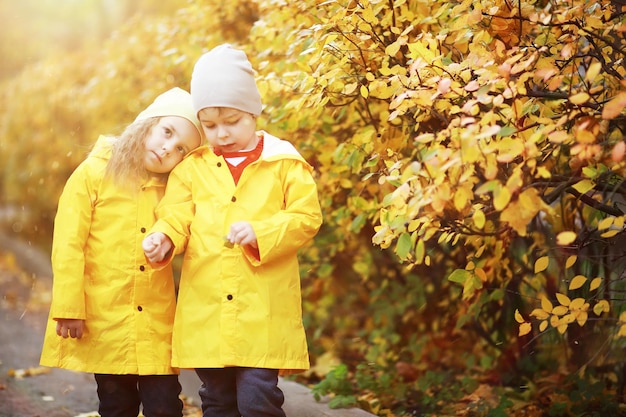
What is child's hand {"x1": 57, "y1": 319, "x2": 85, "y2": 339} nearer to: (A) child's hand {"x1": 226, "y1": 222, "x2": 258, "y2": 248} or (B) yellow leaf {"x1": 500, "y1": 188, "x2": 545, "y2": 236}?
(A) child's hand {"x1": 226, "y1": 222, "x2": 258, "y2": 248}

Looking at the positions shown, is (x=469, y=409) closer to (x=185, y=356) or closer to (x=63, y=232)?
(x=185, y=356)

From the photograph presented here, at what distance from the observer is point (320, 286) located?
593 centimetres

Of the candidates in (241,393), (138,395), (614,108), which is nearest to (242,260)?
(241,393)

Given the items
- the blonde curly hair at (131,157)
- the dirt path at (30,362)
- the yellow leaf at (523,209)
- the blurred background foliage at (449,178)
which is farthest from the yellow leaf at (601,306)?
the dirt path at (30,362)

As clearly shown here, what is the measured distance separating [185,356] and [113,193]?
0.77 metres

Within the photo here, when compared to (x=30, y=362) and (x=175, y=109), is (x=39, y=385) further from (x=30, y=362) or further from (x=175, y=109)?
(x=175, y=109)

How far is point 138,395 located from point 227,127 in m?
1.32

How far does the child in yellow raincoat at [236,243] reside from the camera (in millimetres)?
3088

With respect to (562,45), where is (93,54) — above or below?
above

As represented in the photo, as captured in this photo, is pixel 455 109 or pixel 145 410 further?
pixel 145 410

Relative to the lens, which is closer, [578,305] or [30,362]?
[578,305]

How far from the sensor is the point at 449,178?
7.98ft

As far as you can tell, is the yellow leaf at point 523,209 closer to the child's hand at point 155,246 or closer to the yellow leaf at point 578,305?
the yellow leaf at point 578,305

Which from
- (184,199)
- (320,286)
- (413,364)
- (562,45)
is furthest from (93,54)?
(562,45)
